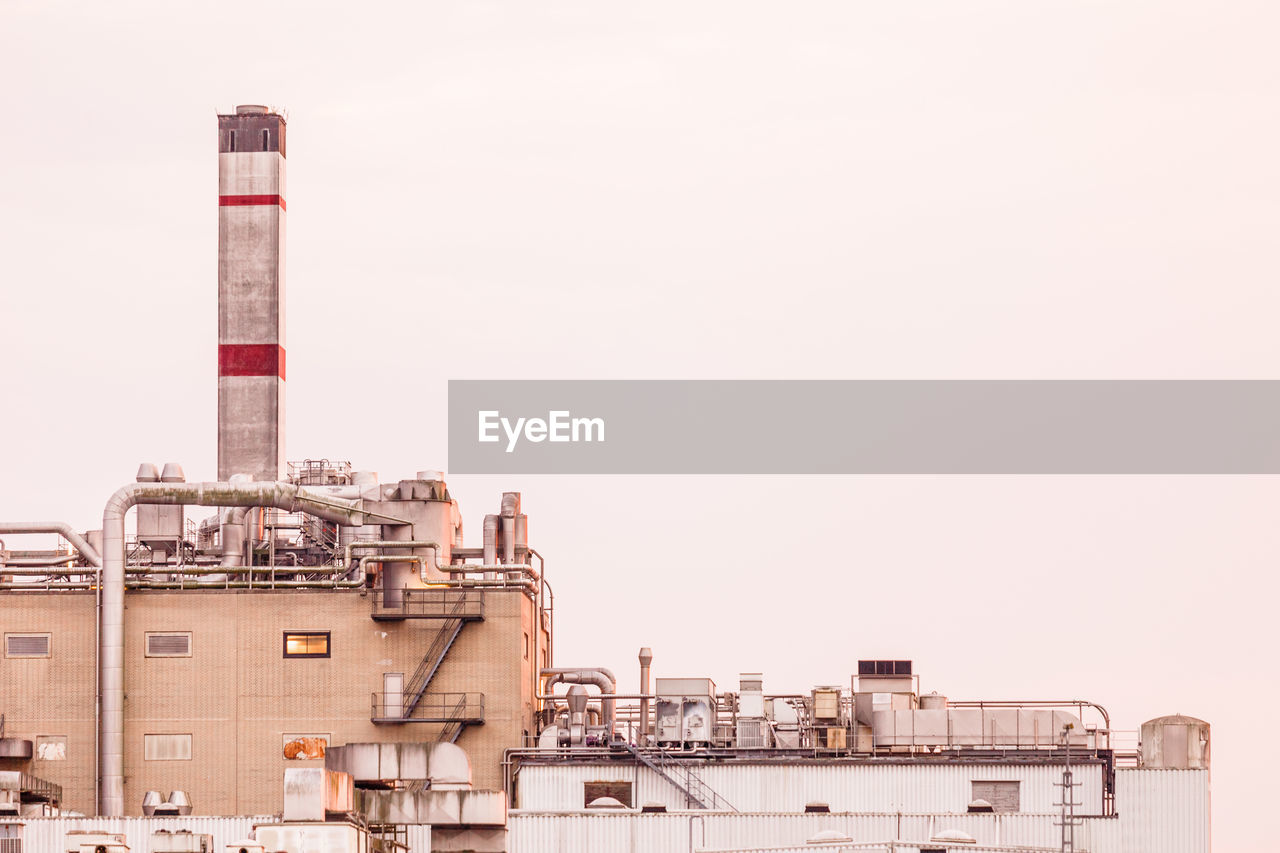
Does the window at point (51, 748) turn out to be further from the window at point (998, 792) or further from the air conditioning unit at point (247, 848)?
the window at point (998, 792)

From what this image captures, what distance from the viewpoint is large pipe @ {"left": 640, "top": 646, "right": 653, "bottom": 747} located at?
277ft

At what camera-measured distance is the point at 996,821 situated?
7619cm

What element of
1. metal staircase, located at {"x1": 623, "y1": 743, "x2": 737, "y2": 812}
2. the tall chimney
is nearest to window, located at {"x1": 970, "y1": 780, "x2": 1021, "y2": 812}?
metal staircase, located at {"x1": 623, "y1": 743, "x2": 737, "y2": 812}

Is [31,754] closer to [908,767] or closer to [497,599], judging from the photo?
[497,599]

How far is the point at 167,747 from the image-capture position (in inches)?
3386

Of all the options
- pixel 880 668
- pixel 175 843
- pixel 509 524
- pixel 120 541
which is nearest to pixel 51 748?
pixel 120 541

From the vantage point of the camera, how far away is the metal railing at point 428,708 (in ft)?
280

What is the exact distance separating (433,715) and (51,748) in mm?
11395

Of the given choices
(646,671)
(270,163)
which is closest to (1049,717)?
(646,671)

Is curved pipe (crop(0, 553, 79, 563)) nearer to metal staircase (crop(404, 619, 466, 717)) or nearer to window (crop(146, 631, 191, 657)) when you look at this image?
window (crop(146, 631, 191, 657))

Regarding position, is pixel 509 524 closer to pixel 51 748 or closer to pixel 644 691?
pixel 644 691

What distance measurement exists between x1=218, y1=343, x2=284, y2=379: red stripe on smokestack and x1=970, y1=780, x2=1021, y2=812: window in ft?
112

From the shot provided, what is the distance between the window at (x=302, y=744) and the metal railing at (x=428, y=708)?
1.63 m

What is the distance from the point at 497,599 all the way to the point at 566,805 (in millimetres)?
7859
